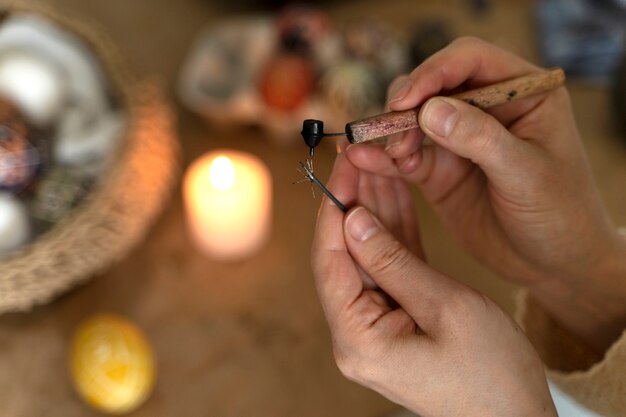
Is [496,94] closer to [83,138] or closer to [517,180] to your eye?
[517,180]

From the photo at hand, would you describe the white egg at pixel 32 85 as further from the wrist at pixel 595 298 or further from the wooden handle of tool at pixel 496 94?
the wrist at pixel 595 298

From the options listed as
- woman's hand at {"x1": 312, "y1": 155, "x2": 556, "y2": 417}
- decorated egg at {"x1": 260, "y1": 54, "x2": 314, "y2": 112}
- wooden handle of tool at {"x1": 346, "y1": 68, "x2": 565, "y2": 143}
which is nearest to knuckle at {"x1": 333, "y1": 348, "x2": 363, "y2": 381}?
woman's hand at {"x1": 312, "y1": 155, "x2": 556, "y2": 417}

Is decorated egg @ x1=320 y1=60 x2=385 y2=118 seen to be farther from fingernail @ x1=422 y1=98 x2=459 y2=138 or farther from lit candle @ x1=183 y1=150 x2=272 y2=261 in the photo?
fingernail @ x1=422 y1=98 x2=459 y2=138

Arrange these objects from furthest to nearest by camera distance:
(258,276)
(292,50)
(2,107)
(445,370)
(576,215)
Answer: (292,50)
(258,276)
(2,107)
(576,215)
(445,370)

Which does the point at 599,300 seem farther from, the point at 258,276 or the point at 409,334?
the point at 258,276

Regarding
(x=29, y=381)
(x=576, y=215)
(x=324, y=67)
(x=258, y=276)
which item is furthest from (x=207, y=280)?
(x=576, y=215)
